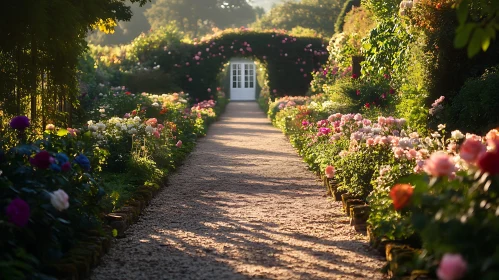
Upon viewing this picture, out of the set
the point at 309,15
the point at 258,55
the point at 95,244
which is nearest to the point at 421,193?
the point at 95,244

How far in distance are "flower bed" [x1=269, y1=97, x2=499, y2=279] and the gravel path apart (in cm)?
26

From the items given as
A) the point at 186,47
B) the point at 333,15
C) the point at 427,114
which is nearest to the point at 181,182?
the point at 427,114

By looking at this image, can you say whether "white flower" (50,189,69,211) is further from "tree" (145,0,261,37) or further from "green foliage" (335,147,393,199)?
"tree" (145,0,261,37)

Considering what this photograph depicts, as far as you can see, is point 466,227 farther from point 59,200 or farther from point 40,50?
point 40,50

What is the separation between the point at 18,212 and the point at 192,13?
57221 mm

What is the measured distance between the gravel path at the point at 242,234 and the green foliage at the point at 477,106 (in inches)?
79.8

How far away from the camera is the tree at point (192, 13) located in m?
59.2

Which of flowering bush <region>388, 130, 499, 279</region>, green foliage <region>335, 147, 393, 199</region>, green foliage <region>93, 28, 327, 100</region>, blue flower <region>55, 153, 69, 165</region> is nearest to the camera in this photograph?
flowering bush <region>388, 130, 499, 279</region>

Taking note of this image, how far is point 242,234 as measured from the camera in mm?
6156

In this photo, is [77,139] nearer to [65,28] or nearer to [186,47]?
[65,28]

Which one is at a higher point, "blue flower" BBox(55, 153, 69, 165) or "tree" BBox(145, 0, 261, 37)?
"tree" BBox(145, 0, 261, 37)

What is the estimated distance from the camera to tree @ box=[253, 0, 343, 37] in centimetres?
4147

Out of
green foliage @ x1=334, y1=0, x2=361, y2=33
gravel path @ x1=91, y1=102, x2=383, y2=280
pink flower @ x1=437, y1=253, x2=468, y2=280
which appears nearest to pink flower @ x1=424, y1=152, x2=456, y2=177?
pink flower @ x1=437, y1=253, x2=468, y2=280

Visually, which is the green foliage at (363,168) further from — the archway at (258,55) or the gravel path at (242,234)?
the archway at (258,55)
